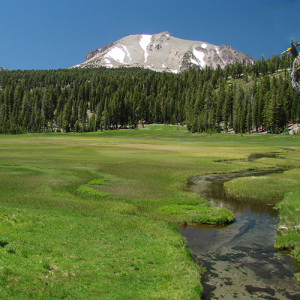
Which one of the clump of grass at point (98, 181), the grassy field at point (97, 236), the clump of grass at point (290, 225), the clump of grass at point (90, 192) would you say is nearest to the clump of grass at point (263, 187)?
the grassy field at point (97, 236)

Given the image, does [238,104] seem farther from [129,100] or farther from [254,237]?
[254,237]

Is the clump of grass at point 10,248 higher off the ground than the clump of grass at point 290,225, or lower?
higher

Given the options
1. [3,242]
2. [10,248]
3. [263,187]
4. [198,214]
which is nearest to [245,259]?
[198,214]

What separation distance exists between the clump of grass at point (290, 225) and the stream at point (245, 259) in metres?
0.50

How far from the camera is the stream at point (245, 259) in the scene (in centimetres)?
1166

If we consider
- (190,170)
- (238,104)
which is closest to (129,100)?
(238,104)

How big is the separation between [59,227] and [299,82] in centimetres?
1420

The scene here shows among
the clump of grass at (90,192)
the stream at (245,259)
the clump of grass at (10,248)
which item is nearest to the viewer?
the clump of grass at (10,248)

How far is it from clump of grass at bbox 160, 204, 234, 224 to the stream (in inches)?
26.8

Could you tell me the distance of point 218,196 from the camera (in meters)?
27.3

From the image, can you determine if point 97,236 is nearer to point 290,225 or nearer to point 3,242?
point 3,242

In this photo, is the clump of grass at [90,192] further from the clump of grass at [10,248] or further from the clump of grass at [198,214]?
the clump of grass at [10,248]

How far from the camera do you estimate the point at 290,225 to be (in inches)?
733

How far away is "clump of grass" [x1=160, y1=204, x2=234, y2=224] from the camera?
65.2ft
